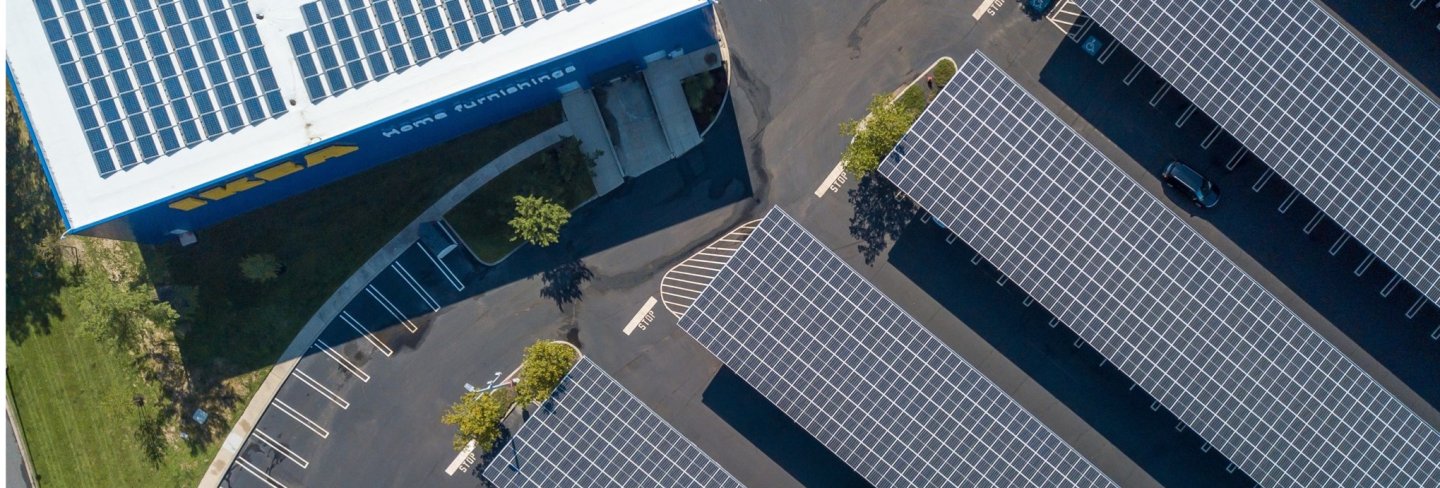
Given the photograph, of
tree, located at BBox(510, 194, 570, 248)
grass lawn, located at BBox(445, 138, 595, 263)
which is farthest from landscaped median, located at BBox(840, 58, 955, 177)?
tree, located at BBox(510, 194, 570, 248)

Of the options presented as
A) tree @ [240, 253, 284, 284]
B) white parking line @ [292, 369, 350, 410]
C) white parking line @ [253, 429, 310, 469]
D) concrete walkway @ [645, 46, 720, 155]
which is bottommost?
white parking line @ [253, 429, 310, 469]

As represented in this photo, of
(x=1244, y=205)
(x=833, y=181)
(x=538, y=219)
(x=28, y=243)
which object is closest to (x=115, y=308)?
(x=28, y=243)

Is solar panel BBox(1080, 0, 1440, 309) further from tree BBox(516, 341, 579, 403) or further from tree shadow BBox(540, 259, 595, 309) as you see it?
tree BBox(516, 341, 579, 403)

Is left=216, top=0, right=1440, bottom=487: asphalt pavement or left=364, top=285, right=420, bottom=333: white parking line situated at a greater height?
left=216, top=0, right=1440, bottom=487: asphalt pavement

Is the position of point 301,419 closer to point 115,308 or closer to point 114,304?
point 115,308

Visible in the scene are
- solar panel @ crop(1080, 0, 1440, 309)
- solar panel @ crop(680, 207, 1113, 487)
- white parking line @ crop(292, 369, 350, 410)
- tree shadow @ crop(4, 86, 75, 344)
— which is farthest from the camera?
white parking line @ crop(292, 369, 350, 410)

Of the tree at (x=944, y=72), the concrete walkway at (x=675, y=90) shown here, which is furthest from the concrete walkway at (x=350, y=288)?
the tree at (x=944, y=72)

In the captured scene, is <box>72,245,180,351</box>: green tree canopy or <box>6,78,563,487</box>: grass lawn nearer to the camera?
<box>72,245,180,351</box>: green tree canopy
